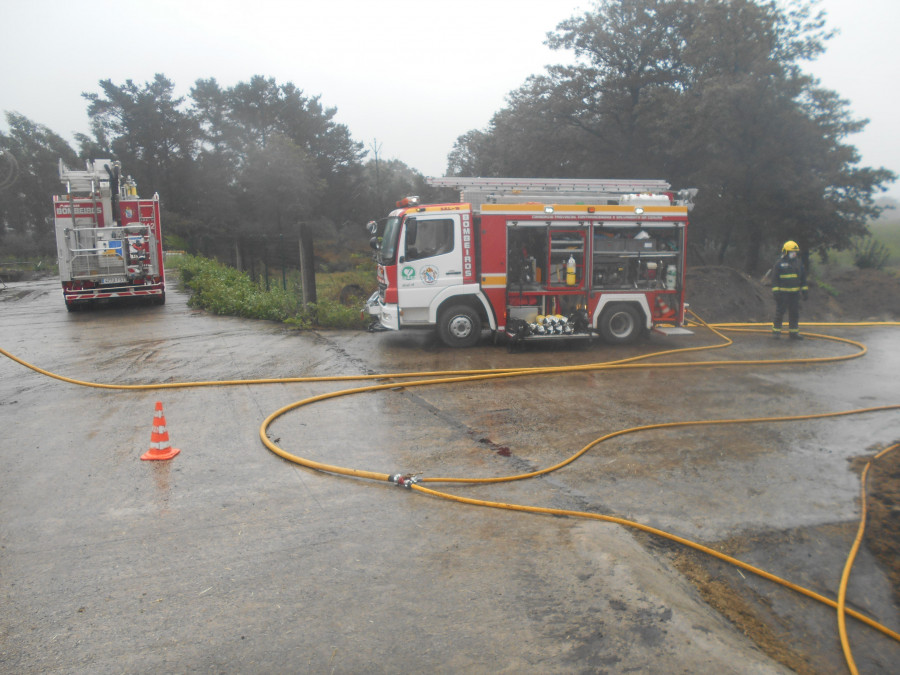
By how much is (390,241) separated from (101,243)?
9390mm

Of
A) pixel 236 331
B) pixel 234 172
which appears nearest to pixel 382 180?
pixel 234 172

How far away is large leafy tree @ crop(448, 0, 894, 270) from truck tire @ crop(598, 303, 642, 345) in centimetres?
1489

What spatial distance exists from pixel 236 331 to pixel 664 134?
20078mm

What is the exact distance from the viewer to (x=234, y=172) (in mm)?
50406

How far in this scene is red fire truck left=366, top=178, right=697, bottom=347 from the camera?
10.8m

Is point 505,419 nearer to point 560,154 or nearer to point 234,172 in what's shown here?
point 560,154

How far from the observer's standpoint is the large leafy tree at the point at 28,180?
45625 millimetres

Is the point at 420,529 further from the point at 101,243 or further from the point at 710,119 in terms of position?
the point at 710,119

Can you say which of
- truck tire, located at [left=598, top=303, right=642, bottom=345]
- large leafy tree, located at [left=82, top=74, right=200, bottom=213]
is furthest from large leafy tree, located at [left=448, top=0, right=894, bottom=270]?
large leafy tree, located at [left=82, top=74, right=200, bottom=213]

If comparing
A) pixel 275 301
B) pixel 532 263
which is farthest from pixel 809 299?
pixel 275 301

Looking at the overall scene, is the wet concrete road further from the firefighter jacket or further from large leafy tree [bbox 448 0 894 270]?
large leafy tree [bbox 448 0 894 270]

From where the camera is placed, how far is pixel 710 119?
23.5 metres

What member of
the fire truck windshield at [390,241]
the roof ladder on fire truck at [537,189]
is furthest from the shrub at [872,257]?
the fire truck windshield at [390,241]

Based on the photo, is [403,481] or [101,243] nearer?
[403,481]
